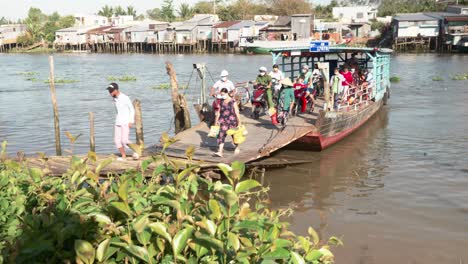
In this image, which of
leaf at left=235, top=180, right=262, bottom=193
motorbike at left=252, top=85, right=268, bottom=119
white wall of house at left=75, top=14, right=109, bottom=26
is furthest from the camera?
white wall of house at left=75, top=14, right=109, bottom=26

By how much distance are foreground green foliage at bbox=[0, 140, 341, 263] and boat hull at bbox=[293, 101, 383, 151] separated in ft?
27.1

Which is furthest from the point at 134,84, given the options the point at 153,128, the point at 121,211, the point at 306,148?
the point at 121,211

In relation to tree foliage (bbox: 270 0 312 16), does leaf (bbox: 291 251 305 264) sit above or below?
below

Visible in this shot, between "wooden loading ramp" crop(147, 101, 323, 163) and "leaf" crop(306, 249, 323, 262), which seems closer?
"leaf" crop(306, 249, 323, 262)

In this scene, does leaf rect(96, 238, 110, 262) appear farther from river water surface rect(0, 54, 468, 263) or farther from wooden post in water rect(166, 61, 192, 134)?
wooden post in water rect(166, 61, 192, 134)

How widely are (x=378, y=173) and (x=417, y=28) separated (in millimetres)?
50511

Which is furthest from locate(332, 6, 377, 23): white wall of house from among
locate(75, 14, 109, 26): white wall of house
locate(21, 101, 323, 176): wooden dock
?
locate(21, 101, 323, 176): wooden dock

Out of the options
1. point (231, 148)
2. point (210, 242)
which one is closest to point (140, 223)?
point (210, 242)

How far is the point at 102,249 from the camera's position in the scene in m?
2.47

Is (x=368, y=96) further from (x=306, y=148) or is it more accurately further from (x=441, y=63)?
(x=441, y=63)

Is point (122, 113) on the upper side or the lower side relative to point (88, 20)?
lower

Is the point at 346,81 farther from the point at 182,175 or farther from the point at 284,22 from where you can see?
the point at 284,22

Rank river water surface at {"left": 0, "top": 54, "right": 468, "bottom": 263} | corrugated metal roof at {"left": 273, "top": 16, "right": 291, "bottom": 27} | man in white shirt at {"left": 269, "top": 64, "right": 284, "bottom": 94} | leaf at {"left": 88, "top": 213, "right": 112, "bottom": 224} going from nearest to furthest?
leaf at {"left": 88, "top": 213, "right": 112, "bottom": 224}
river water surface at {"left": 0, "top": 54, "right": 468, "bottom": 263}
man in white shirt at {"left": 269, "top": 64, "right": 284, "bottom": 94}
corrugated metal roof at {"left": 273, "top": 16, "right": 291, "bottom": 27}

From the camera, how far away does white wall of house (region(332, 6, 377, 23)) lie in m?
71.4
